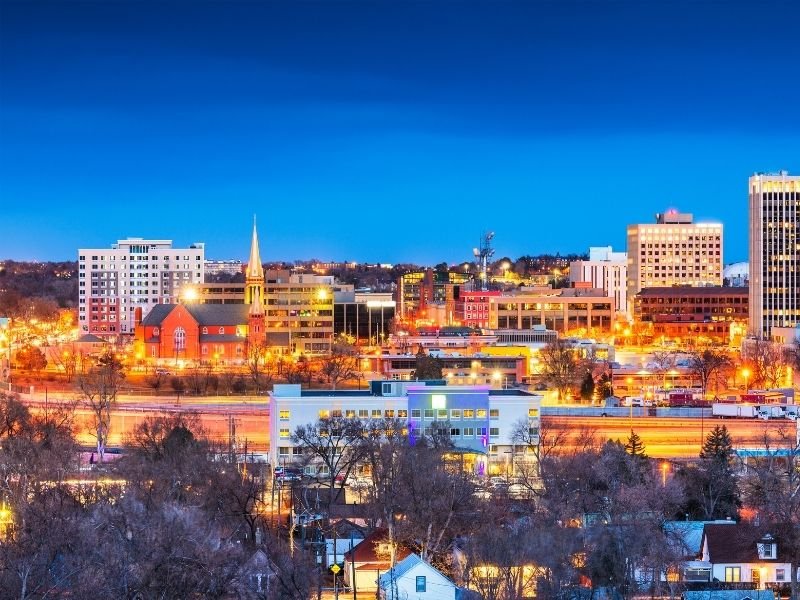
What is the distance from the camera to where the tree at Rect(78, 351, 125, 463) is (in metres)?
47.7

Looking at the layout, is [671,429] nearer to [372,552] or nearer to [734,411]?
[734,411]

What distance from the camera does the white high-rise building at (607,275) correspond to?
140625 mm

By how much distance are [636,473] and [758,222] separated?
6644cm

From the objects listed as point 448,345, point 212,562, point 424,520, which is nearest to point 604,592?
point 424,520

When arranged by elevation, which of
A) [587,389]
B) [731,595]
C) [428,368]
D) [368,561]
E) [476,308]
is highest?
[476,308]

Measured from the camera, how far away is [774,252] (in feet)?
320

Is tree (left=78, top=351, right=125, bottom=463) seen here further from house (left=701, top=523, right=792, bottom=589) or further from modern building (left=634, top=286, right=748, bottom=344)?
modern building (left=634, top=286, right=748, bottom=344)

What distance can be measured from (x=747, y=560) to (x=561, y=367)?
42046mm

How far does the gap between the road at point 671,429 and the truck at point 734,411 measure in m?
1.27

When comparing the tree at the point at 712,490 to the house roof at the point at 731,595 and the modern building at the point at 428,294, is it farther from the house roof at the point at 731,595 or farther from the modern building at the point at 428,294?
the modern building at the point at 428,294

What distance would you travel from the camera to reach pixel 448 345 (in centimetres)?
8662

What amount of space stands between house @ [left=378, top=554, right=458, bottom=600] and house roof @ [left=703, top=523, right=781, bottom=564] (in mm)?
5987

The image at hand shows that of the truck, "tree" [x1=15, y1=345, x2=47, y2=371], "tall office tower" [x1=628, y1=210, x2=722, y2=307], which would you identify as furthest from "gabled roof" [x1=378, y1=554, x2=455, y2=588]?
"tall office tower" [x1=628, y1=210, x2=722, y2=307]

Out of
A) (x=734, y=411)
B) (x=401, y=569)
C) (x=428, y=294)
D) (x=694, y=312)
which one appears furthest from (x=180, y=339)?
(x=428, y=294)
